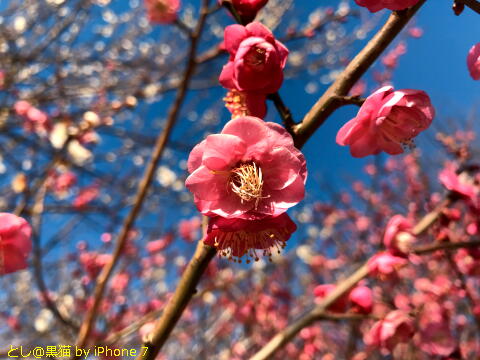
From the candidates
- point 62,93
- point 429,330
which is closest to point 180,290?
point 429,330

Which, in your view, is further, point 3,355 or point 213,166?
point 3,355

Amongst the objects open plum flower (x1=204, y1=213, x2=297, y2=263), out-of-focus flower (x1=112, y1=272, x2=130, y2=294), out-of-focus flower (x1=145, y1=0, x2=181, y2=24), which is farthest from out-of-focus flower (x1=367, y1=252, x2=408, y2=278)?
out-of-focus flower (x1=112, y1=272, x2=130, y2=294)

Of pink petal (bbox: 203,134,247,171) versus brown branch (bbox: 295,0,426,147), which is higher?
brown branch (bbox: 295,0,426,147)

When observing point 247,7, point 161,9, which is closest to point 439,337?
point 247,7

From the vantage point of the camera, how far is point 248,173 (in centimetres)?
89

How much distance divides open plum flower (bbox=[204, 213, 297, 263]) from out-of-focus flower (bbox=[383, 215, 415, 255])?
32.1 inches

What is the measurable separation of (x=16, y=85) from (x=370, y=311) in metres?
3.75

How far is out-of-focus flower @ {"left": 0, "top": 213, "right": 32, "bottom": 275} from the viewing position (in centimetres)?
102

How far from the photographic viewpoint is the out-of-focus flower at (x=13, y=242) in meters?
1.02

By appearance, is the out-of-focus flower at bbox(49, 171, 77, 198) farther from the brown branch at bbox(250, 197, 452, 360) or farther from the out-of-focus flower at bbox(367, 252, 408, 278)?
the out-of-focus flower at bbox(367, 252, 408, 278)

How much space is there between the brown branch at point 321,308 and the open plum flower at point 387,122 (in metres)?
0.71

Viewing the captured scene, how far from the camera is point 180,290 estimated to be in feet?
2.92

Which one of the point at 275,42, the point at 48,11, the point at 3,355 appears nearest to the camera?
the point at 275,42

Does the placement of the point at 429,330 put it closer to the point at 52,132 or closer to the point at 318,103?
the point at 318,103
